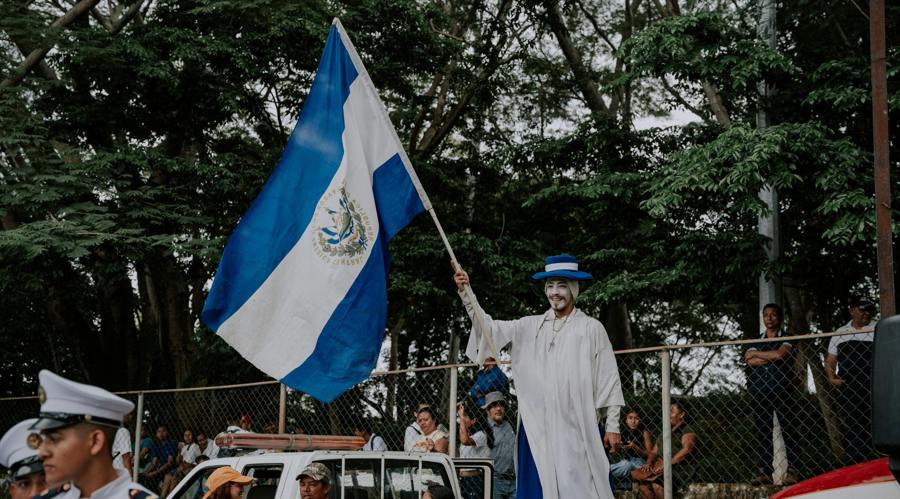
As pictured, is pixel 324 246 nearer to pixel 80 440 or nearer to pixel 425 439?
pixel 425 439

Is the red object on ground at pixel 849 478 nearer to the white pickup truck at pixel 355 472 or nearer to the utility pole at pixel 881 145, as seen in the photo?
the white pickup truck at pixel 355 472

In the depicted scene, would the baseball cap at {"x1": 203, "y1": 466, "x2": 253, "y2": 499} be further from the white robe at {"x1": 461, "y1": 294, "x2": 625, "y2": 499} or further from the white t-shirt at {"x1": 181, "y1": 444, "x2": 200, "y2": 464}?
the white t-shirt at {"x1": 181, "y1": 444, "x2": 200, "y2": 464}

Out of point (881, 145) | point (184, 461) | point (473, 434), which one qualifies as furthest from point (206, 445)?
point (881, 145)

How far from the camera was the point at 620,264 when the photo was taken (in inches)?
656

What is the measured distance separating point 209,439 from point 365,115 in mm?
6737

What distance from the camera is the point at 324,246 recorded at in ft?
25.2

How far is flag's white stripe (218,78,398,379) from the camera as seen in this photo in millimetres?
7418

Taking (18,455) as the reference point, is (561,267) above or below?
above

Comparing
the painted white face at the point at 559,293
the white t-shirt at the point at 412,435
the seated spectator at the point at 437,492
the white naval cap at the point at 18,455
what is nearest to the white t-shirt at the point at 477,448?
the white t-shirt at the point at 412,435

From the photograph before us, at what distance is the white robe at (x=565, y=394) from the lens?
23.5ft

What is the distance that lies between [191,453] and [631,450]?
589 centimetres

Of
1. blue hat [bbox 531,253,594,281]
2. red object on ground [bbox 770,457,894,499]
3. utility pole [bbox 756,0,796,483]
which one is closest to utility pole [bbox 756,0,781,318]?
utility pole [bbox 756,0,796,483]

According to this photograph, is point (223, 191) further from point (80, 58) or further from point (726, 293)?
point (726, 293)

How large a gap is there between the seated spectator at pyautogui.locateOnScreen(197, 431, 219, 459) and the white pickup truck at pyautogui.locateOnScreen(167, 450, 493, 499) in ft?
15.3
